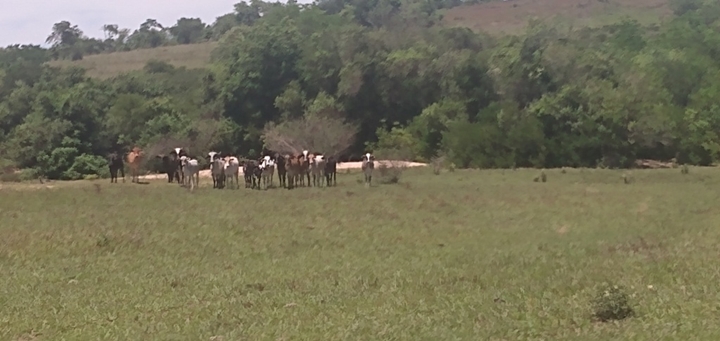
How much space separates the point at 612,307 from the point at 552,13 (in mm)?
117293

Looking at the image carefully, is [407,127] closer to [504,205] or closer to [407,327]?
[504,205]

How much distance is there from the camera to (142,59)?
107 m

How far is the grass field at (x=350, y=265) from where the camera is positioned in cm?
982

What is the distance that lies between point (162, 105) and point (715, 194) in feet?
130

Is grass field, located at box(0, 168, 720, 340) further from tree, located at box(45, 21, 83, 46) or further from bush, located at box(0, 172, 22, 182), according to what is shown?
tree, located at box(45, 21, 83, 46)

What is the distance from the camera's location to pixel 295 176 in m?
31.3

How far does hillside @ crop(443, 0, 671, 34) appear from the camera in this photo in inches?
4382

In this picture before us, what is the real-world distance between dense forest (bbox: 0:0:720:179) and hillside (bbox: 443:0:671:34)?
125ft

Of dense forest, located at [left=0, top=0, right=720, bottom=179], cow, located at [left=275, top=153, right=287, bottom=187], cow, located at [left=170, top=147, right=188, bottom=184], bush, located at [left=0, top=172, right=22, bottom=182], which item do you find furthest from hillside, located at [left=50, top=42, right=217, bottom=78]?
cow, located at [left=275, top=153, right=287, bottom=187]

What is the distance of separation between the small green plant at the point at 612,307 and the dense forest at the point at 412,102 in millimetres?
35282

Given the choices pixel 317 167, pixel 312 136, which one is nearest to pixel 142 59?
pixel 312 136

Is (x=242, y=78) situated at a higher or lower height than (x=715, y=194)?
higher

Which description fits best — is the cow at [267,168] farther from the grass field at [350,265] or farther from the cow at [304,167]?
the grass field at [350,265]

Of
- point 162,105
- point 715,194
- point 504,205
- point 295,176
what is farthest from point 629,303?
point 162,105
